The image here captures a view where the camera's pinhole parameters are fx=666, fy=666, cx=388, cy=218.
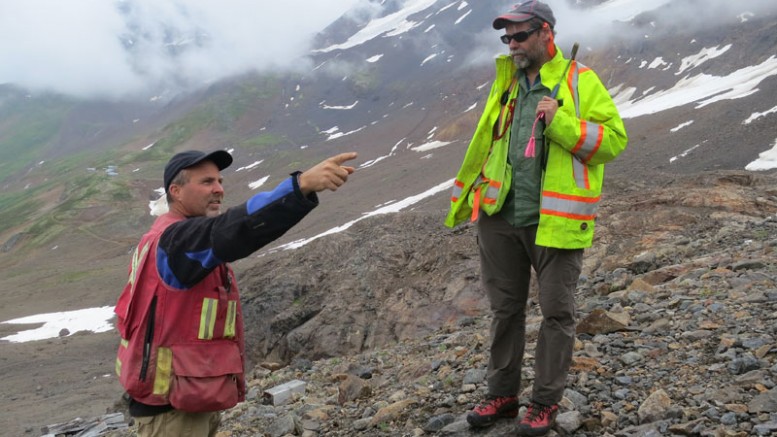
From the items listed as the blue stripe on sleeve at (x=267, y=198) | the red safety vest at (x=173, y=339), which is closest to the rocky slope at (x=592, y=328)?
the red safety vest at (x=173, y=339)

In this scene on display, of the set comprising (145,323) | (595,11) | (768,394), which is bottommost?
(768,394)

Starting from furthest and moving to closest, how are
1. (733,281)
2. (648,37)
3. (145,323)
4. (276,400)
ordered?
(648,37) < (276,400) < (733,281) < (145,323)

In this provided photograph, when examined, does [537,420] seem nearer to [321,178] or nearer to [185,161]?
[321,178]

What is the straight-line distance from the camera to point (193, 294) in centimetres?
326

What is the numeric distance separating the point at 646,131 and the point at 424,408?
39781 mm

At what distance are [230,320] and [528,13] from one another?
260cm

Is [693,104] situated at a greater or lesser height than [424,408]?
lesser

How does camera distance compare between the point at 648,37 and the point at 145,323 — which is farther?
the point at 648,37

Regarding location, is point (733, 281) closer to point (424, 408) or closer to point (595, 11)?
point (424, 408)

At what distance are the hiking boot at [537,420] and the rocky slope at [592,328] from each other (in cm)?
14

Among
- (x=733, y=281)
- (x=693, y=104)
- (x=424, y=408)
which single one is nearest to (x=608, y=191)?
(x=733, y=281)

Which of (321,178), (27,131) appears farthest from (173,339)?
(27,131)

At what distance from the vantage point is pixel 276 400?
25.3ft

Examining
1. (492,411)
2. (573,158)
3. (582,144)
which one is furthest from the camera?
(492,411)
